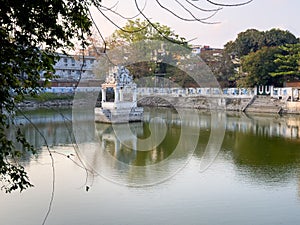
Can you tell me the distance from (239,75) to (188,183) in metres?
16.1

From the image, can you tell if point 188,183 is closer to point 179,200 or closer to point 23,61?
point 179,200

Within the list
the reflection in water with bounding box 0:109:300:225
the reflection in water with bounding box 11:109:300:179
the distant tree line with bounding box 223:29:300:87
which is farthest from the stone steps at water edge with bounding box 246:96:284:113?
the reflection in water with bounding box 0:109:300:225

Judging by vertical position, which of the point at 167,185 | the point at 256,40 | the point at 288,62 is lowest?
the point at 167,185

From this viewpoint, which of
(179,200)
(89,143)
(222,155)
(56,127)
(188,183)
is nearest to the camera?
(179,200)

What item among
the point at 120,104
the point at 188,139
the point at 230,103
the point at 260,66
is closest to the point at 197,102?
the point at 230,103

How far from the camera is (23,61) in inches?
80.7

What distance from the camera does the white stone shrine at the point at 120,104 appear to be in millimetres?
13289

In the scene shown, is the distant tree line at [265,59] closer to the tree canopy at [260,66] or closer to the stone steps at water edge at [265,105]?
the tree canopy at [260,66]

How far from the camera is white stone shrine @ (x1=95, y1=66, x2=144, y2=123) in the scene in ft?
43.6

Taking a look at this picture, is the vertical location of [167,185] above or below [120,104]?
below

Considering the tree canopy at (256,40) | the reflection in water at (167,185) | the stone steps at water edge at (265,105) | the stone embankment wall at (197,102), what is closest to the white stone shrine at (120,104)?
the reflection in water at (167,185)

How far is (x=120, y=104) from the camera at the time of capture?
13438 mm

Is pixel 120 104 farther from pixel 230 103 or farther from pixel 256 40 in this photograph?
pixel 256 40

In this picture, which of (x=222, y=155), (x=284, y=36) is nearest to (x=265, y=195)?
(x=222, y=155)
